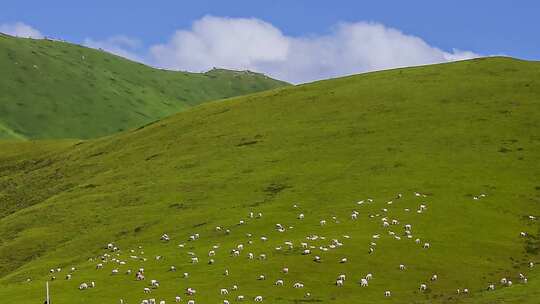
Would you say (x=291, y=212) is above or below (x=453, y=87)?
below

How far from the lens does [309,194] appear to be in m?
80.9

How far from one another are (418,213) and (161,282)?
24.9 metres

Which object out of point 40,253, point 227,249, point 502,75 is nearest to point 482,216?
point 227,249

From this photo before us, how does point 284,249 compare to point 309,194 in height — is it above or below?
below

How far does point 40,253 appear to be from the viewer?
80.4m

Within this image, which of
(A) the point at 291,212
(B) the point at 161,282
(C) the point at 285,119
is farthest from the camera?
(C) the point at 285,119

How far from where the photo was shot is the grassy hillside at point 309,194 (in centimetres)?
5728

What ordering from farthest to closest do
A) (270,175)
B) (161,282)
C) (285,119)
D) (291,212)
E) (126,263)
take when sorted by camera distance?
(285,119), (270,175), (291,212), (126,263), (161,282)

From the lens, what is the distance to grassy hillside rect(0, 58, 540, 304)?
5728 centimetres

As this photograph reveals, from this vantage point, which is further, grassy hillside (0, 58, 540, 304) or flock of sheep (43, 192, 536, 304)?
grassy hillside (0, 58, 540, 304)

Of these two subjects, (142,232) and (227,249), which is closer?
(227,249)

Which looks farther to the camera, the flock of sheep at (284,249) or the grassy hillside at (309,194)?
the grassy hillside at (309,194)

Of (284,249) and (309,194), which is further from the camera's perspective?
(309,194)

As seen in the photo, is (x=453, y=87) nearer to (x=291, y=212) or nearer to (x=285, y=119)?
(x=285, y=119)
